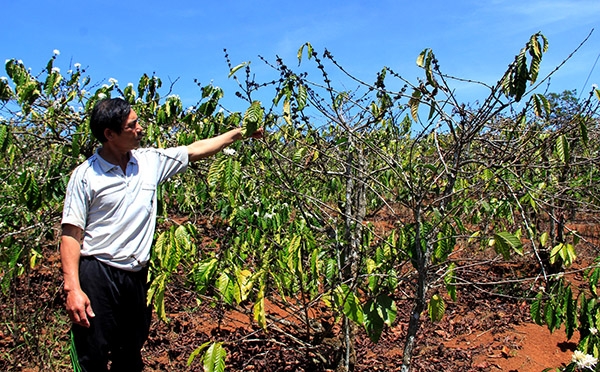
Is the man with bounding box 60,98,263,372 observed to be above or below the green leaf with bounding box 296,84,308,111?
below

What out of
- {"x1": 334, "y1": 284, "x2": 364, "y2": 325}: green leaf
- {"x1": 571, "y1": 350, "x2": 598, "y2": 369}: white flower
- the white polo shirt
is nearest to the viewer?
{"x1": 571, "y1": 350, "x2": 598, "y2": 369}: white flower

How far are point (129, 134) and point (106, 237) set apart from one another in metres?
0.44

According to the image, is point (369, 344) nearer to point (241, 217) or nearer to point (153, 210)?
point (241, 217)

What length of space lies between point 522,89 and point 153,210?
5.28ft

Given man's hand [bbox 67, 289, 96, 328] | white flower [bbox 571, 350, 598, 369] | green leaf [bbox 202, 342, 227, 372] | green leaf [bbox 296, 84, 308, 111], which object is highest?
green leaf [bbox 296, 84, 308, 111]

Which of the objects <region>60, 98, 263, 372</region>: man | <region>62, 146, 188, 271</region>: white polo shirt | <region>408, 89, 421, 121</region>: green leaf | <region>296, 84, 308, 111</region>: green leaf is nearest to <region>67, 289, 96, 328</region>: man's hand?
<region>60, 98, 263, 372</region>: man

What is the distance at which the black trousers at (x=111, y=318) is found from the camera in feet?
6.75

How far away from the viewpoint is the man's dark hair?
6.74ft

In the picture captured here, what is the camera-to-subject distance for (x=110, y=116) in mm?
2049

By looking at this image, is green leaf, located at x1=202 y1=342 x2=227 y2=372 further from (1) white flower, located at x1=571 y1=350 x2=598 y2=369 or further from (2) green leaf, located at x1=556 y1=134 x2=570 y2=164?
(2) green leaf, located at x1=556 y1=134 x2=570 y2=164

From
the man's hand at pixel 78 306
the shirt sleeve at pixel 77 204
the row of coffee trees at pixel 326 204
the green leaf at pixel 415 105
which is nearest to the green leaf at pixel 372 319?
the row of coffee trees at pixel 326 204

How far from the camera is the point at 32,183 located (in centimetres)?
283

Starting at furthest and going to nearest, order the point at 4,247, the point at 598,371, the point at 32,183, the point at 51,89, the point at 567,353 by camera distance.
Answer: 1. the point at 567,353
2. the point at 4,247
3. the point at 51,89
4. the point at 32,183
5. the point at 598,371

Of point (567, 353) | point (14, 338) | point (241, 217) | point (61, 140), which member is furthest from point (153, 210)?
point (567, 353)
